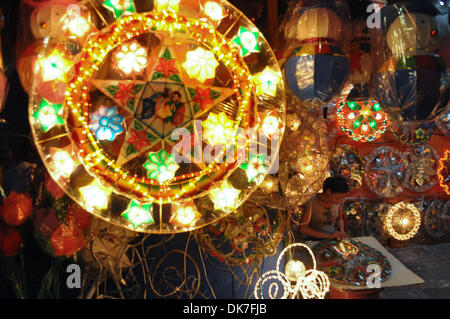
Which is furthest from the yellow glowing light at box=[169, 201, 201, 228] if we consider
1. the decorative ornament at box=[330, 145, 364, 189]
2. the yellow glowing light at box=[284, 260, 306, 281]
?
the decorative ornament at box=[330, 145, 364, 189]

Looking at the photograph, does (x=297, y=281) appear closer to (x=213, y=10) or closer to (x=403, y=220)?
(x=213, y=10)

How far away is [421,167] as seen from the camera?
270cm

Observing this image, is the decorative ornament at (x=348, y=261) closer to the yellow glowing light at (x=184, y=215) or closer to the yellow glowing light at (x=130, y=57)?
the yellow glowing light at (x=184, y=215)

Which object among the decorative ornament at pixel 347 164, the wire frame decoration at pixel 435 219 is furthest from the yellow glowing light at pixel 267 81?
the wire frame decoration at pixel 435 219

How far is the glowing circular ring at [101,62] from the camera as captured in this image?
77 centimetres

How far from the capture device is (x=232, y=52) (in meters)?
0.85

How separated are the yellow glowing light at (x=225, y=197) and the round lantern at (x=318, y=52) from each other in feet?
1.00

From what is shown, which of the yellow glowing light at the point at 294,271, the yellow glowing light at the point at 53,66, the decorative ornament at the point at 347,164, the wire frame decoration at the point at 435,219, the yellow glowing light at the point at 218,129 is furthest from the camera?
the wire frame decoration at the point at 435,219

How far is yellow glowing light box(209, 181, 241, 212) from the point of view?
902mm

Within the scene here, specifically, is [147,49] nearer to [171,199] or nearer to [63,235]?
[171,199]

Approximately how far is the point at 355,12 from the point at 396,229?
1.75 metres

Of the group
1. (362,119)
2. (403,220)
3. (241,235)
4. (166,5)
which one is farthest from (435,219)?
(166,5)
